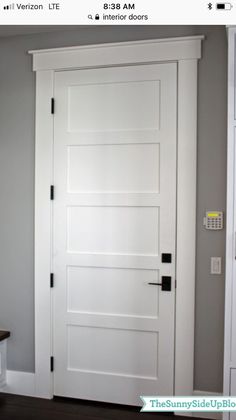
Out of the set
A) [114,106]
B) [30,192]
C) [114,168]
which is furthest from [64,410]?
[114,106]

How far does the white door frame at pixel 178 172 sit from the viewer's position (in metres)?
2.59

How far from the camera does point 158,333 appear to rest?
2.68m

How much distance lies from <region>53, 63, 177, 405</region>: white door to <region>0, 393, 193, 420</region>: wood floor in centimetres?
6

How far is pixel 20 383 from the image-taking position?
9.68 feet

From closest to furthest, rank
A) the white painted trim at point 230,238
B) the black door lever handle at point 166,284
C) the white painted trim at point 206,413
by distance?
the white painted trim at point 230,238 → the white painted trim at point 206,413 → the black door lever handle at point 166,284

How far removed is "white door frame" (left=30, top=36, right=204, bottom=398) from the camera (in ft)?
8.50

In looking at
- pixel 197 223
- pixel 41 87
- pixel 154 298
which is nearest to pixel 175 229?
pixel 197 223

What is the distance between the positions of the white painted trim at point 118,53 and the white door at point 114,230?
0.06m
